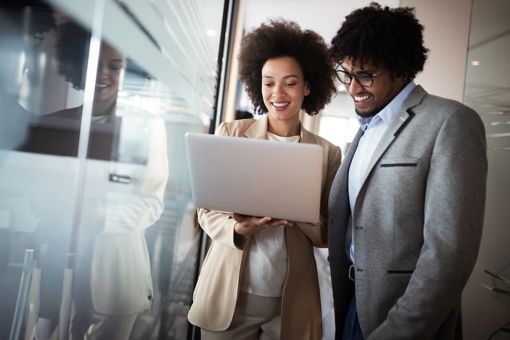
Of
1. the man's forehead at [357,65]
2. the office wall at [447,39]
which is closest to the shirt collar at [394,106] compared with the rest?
the man's forehead at [357,65]

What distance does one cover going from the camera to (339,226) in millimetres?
1163

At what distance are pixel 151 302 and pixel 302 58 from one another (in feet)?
3.69

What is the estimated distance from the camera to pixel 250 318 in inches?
51.3

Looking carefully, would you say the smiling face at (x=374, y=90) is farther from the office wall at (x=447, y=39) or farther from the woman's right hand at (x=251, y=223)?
the office wall at (x=447, y=39)

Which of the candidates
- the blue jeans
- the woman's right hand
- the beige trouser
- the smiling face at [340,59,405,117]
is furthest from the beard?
the beige trouser

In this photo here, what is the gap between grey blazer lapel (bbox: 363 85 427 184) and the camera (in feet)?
3.27

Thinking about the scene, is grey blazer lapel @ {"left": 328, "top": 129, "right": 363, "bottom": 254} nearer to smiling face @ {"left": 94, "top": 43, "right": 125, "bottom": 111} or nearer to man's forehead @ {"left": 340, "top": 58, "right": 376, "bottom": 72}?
man's forehead @ {"left": 340, "top": 58, "right": 376, "bottom": 72}

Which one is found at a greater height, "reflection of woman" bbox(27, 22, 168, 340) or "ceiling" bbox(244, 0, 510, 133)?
"ceiling" bbox(244, 0, 510, 133)

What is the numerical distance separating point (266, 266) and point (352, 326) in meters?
0.32

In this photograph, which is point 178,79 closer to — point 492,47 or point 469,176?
point 469,176

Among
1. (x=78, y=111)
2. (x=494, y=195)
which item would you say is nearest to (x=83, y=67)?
(x=78, y=111)

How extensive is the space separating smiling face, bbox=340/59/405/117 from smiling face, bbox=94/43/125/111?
2.03 ft

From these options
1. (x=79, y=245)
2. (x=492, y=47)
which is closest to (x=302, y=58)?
(x=79, y=245)

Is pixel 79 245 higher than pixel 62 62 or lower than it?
lower
